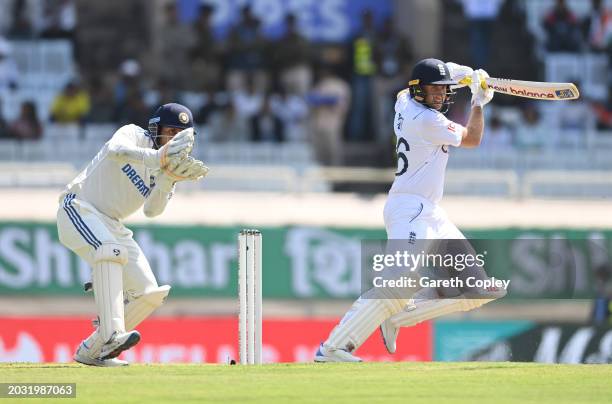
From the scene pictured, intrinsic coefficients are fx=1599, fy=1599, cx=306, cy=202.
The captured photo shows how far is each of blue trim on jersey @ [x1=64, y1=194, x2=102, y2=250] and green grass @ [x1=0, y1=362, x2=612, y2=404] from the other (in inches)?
31.2

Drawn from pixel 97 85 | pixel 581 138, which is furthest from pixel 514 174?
pixel 97 85

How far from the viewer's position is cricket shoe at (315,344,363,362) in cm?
1029

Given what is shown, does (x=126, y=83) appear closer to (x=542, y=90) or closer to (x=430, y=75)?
(x=542, y=90)

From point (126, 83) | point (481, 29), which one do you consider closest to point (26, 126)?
point (126, 83)

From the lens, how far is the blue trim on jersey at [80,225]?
32.8ft

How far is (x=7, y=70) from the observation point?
1989cm

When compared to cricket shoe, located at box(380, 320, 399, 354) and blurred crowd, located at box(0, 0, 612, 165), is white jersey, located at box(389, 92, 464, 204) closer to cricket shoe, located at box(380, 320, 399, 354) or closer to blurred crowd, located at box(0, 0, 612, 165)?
cricket shoe, located at box(380, 320, 399, 354)

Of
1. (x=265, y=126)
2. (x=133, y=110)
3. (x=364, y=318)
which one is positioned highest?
(x=133, y=110)

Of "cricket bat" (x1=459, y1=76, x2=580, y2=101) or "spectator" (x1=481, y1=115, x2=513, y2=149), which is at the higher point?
"cricket bat" (x1=459, y1=76, x2=580, y2=101)

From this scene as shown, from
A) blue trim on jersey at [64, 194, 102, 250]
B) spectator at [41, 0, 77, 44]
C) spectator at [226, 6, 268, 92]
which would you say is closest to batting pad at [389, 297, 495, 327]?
blue trim on jersey at [64, 194, 102, 250]

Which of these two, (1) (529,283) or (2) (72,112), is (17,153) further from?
(1) (529,283)

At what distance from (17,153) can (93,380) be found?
9.94 m

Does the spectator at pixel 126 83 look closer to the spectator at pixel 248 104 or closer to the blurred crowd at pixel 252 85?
the blurred crowd at pixel 252 85

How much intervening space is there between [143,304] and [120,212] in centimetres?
62
